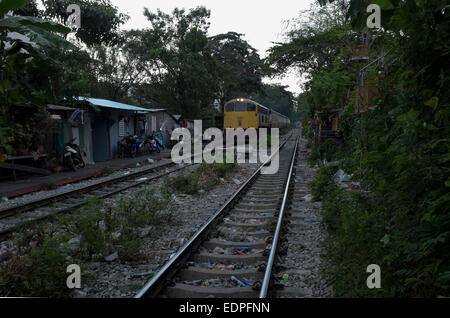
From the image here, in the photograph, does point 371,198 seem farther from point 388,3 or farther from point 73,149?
point 73,149

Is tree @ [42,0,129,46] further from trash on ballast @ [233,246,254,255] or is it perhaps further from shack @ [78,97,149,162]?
trash on ballast @ [233,246,254,255]

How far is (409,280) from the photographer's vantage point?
2727 mm

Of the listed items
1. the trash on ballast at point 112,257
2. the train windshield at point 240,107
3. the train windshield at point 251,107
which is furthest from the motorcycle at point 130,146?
the trash on ballast at point 112,257

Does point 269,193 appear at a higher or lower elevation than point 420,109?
lower

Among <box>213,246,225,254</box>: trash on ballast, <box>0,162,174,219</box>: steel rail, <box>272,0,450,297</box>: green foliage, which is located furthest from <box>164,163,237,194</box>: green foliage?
<box>272,0,450,297</box>: green foliage

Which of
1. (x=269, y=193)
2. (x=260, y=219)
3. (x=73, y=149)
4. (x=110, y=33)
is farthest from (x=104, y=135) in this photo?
(x=260, y=219)

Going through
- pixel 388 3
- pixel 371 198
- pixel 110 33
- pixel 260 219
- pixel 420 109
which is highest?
pixel 110 33

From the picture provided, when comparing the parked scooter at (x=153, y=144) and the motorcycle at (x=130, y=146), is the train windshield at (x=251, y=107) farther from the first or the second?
the motorcycle at (x=130, y=146)

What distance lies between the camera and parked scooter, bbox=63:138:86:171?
12736mm

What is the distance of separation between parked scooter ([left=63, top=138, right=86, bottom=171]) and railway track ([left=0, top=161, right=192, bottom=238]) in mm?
→ 2840

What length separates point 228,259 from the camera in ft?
15.1

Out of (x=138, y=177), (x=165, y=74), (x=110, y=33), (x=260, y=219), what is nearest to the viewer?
(x=260, y=219)

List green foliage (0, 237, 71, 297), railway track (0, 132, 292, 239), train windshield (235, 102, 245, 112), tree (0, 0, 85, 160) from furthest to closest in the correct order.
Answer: train windshield (235, 102, 245, 112) < railway track (0, 132, 292, 239) < green foliage (0, 237, 71, 297) < tree (0, 0, 85, 160)
